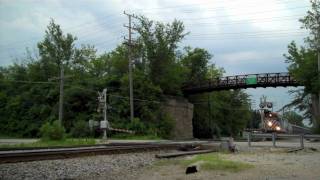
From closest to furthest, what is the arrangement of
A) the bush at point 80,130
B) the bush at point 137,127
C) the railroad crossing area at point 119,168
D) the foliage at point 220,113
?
the railroad crossing area at point 119,168, the bush at point 137,127, the bush at point 80,130, the foliage at point 220,113

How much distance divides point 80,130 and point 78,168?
4298cm

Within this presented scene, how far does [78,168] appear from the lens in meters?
15.6

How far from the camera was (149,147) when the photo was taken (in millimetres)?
24906

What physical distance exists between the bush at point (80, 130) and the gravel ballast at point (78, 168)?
38.4 meters

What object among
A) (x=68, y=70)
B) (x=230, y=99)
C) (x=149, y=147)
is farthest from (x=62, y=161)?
(x=230, y=99)

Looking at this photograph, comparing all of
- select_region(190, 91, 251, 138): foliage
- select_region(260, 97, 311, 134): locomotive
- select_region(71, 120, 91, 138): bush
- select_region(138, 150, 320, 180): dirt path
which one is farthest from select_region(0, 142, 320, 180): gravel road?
select_region(190, 91, 251, 138): foliage

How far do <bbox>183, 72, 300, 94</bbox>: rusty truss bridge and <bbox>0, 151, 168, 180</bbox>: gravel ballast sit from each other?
51.8 m

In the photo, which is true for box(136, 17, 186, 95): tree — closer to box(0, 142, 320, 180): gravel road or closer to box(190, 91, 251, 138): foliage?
box(190, 91, 251, 138): foliage

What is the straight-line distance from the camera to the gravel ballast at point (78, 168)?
1378cm

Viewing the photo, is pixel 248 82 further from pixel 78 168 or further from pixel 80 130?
pixel 78 168

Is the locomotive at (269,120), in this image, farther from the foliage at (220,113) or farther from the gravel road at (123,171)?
the foliage at (220,113)

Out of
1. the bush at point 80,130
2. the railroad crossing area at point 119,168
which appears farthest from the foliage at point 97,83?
the railroad crossing area at point 119,168

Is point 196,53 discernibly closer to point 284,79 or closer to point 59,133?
point 284,79

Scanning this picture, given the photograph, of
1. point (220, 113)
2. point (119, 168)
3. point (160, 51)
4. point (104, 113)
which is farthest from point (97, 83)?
point (119, 168)
